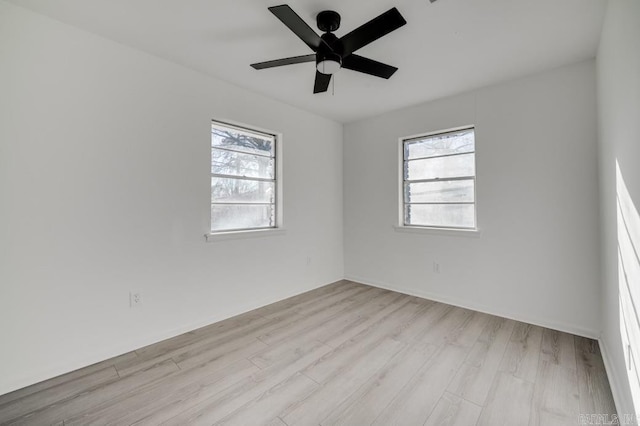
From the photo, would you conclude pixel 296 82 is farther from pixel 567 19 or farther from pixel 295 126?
pixel 567 19

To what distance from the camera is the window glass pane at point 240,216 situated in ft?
10.0

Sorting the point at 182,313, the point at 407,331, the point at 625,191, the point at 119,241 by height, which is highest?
the point at 625,191

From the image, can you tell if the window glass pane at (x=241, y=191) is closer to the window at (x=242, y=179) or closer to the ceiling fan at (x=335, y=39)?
the window at (x=242, y=179)

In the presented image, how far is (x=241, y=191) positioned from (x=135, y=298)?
1508 mm

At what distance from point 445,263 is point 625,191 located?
2.07m

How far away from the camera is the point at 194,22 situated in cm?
204

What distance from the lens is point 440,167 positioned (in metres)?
3.60

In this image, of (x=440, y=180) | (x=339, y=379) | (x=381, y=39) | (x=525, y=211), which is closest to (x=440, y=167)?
(x=440, y=180)

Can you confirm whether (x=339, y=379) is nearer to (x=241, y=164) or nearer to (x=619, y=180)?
(x=619, y=180)

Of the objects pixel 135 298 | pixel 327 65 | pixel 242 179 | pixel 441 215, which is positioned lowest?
pixel 135 298

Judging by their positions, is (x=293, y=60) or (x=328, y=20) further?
(x=293, y=60)

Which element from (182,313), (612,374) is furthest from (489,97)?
(182,313)

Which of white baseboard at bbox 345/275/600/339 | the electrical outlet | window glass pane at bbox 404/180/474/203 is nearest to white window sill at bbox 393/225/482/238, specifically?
window glass pane at bbox 404/180/474/203

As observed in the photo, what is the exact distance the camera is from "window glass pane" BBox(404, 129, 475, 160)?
3.37m
